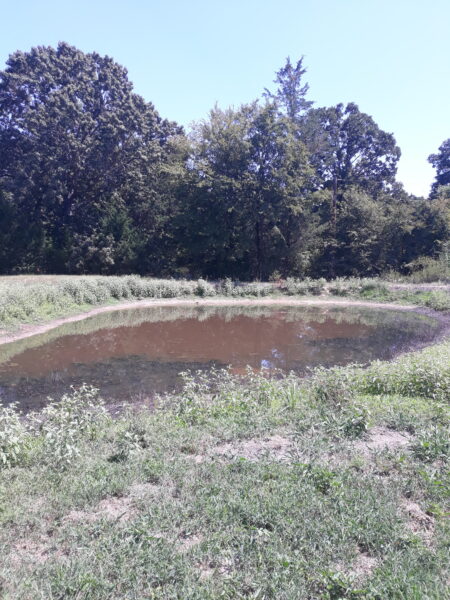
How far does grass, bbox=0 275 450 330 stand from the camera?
1709 centimetres

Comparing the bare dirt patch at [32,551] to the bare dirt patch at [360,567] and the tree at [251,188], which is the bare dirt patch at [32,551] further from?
the tree at [251,188]

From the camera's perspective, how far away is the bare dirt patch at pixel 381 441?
5109 millimetres

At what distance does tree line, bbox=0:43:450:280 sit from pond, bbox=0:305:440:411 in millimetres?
11866

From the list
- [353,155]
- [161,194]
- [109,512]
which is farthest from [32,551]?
[353,155]

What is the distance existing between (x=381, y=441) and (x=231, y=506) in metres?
2.48

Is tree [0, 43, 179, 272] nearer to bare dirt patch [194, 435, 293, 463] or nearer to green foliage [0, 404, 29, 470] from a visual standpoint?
green foliage [0, 404, 29, 470]

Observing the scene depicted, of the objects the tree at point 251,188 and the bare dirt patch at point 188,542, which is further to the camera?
the tree at point 251,188

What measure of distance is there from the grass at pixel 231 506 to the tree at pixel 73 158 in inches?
1116

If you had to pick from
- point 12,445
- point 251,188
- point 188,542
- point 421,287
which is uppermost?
point 251,188

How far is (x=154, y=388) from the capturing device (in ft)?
33.0

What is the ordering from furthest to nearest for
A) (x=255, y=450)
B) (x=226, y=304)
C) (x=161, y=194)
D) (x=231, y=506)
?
(x=161, y=194) → (x=226, y=304) → (x=255, y=450) → (x=231, y=506)

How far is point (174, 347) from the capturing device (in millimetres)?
14703

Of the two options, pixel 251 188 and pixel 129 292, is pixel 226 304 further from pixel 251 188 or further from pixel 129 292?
pixel 251 188

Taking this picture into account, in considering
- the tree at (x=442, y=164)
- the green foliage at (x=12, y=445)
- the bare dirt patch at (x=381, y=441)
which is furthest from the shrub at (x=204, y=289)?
the tree at (x=442, y=164)
